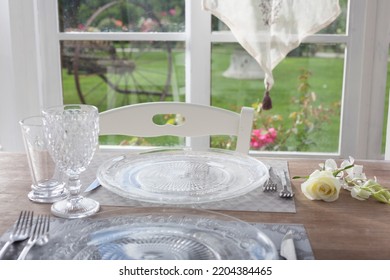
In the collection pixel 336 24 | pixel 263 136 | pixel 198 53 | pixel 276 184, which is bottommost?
pixel 263 136

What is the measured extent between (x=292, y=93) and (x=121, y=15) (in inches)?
27.6

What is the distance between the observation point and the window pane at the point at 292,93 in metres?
2.00

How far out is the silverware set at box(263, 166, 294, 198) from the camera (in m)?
1.00

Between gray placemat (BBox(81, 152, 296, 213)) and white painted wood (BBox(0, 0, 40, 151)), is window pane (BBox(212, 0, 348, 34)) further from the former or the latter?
gray placemat (BBox(81, 152, 296, 213))

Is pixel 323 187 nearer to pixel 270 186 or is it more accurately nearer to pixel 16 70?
pixel 270 186

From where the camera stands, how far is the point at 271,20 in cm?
182

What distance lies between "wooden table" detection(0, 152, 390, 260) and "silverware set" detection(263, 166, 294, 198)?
0.06ft

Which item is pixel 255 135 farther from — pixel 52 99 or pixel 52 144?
pixel 52 144

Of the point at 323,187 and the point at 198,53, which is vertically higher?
the point at 198,53

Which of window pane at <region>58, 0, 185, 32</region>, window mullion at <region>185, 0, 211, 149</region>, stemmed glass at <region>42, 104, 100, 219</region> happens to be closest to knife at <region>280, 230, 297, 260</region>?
stemmed glass at <region>42, 104, 100, 219</region>

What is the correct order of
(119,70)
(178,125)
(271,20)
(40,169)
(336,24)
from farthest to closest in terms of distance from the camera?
(119,70), (336,24), (271,20), (178,125), (40,169)

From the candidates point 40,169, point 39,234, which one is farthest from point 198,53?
point 39,234
